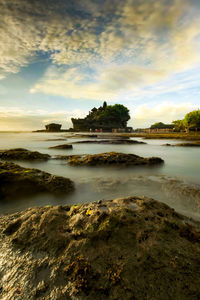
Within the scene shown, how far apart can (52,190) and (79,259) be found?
136 inches

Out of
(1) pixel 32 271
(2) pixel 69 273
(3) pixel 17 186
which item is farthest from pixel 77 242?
(3) pixel 17 186

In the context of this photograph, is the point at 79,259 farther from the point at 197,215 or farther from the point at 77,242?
the point at 197,215

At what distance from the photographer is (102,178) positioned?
683 centimetres

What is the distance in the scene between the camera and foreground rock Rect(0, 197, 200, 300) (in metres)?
1.60

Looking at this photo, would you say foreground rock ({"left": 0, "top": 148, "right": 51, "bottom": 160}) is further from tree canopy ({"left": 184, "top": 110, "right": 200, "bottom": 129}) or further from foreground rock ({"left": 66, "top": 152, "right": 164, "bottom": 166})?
tree canopy ({"left": 184, "top": 110, "right": 200, "bottom": 129})

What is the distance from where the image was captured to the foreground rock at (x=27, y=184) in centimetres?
485

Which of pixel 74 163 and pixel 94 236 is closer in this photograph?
pixel 94 236

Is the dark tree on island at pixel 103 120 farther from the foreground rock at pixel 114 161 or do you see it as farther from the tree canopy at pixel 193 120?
the foreground rock at pixel 114 161

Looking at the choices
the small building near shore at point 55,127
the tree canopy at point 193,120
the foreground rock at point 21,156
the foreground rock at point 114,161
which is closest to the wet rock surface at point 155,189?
the foreground rock at point 114,161

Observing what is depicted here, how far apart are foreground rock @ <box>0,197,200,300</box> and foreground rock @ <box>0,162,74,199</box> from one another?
2.13 m

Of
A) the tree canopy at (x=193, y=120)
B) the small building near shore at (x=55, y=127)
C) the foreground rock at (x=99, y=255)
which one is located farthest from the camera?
the small building near shore at (x=55, y=127)

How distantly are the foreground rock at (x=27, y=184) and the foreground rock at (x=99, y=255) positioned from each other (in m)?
2.13

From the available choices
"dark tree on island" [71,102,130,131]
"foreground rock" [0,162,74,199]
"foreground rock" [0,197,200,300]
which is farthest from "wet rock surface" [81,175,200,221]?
"dark tree on island" [71,102,130,131]

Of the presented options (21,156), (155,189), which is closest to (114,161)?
(155,189)
